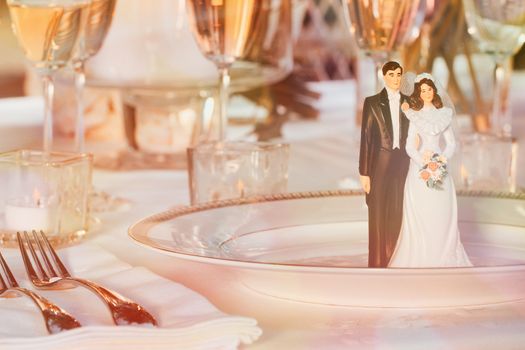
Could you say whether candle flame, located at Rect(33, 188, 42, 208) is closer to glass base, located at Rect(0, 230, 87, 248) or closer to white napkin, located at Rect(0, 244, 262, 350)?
glass base, located at Rect(0, 230, 87, 248)

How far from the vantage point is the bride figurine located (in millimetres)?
816

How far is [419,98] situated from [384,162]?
0.18 ft

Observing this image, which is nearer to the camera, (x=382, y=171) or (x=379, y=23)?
(x=382, y=171)

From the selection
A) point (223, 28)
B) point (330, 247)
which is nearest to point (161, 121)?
point (223, 28)

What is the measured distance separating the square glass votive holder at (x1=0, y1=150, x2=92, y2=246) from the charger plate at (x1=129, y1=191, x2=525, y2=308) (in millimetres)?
162

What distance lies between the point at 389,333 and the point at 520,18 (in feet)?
2.51

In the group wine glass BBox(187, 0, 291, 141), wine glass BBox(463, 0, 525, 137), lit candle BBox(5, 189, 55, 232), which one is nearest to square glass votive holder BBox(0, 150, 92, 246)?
lit candle BBox(5, 189, 55, 232)

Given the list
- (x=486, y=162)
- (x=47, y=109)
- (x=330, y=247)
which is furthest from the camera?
(x=486, y=162)

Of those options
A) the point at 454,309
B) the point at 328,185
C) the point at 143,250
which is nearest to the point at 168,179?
the point at 328,185

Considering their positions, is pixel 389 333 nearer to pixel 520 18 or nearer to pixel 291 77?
pixel 520 18

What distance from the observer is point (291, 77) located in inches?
78.0

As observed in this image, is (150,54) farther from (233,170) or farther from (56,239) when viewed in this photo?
(56,239)

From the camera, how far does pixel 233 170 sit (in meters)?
1.15

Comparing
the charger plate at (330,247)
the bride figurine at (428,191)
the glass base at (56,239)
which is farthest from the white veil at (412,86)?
the glass base at (56,239)
